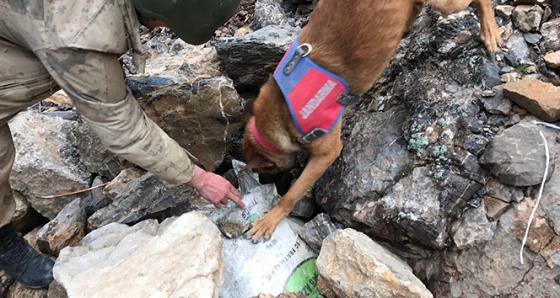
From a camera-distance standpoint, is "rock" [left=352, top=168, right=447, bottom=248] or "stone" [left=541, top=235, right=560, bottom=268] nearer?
"stone" [left=541, top=235, right=560, bottom=268]

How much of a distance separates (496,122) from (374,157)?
2.75 ft

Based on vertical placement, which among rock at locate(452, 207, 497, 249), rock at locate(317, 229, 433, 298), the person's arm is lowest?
rock at locate(452, 207, 497, 249)

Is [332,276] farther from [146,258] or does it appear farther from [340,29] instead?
[340,29]

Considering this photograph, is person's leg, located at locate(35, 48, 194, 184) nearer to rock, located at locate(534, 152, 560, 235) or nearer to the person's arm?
the person's arm

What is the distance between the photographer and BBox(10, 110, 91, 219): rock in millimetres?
3680

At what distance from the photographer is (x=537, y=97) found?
8.50 ft

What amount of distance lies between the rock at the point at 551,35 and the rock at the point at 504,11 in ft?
0.91

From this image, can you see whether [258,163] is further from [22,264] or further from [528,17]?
[528,17]

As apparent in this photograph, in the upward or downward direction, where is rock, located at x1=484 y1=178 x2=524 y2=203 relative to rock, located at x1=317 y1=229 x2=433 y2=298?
downward

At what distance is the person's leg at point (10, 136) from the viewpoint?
88.1 inches

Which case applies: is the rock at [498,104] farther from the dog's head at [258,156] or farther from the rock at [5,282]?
the rock at [5,282]

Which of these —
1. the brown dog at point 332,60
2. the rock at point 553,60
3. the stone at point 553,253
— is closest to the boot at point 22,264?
the brown dog at point 332,60

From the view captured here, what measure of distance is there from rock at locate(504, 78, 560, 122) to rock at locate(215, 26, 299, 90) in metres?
2.01

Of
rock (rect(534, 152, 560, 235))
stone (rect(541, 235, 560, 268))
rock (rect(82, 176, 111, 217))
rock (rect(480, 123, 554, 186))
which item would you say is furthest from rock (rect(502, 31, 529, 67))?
rock (rect(82, 176, 111, 217))
